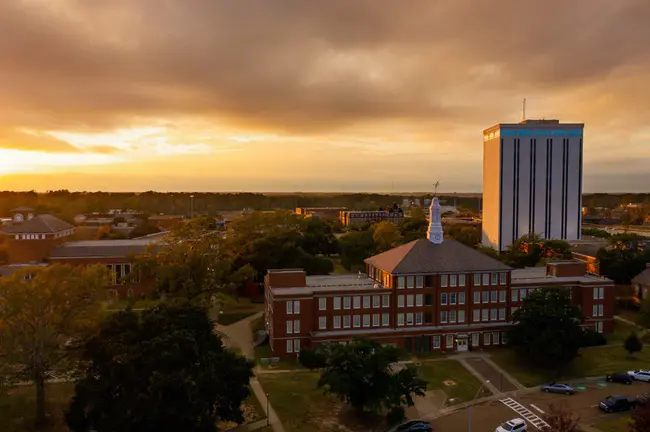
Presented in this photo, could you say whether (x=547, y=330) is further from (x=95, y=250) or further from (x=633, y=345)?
(x=95, y=250)

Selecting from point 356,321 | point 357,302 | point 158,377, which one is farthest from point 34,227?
point 158,377

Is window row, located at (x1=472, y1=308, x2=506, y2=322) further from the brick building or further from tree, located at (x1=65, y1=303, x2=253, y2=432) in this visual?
tree, located at (x1=65, y1=303, x2=253, y2=432)

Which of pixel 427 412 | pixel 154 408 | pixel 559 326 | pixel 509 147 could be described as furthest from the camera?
pixel 509 147

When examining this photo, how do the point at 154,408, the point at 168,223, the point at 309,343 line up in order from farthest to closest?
the point at 168,223, the point at 309,343, the point at 154,408

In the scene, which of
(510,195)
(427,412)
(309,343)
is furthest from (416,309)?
(510,195)

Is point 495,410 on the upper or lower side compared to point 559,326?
lower

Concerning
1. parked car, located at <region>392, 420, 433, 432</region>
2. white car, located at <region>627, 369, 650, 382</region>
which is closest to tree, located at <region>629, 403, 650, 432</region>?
parked car, located at <region>392, 420, 433, 432</region>

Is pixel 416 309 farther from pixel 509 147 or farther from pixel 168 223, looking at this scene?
pixel 168 223

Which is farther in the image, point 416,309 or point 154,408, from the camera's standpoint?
point 416,309

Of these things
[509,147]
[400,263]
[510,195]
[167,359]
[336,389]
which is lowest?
[336,389]
